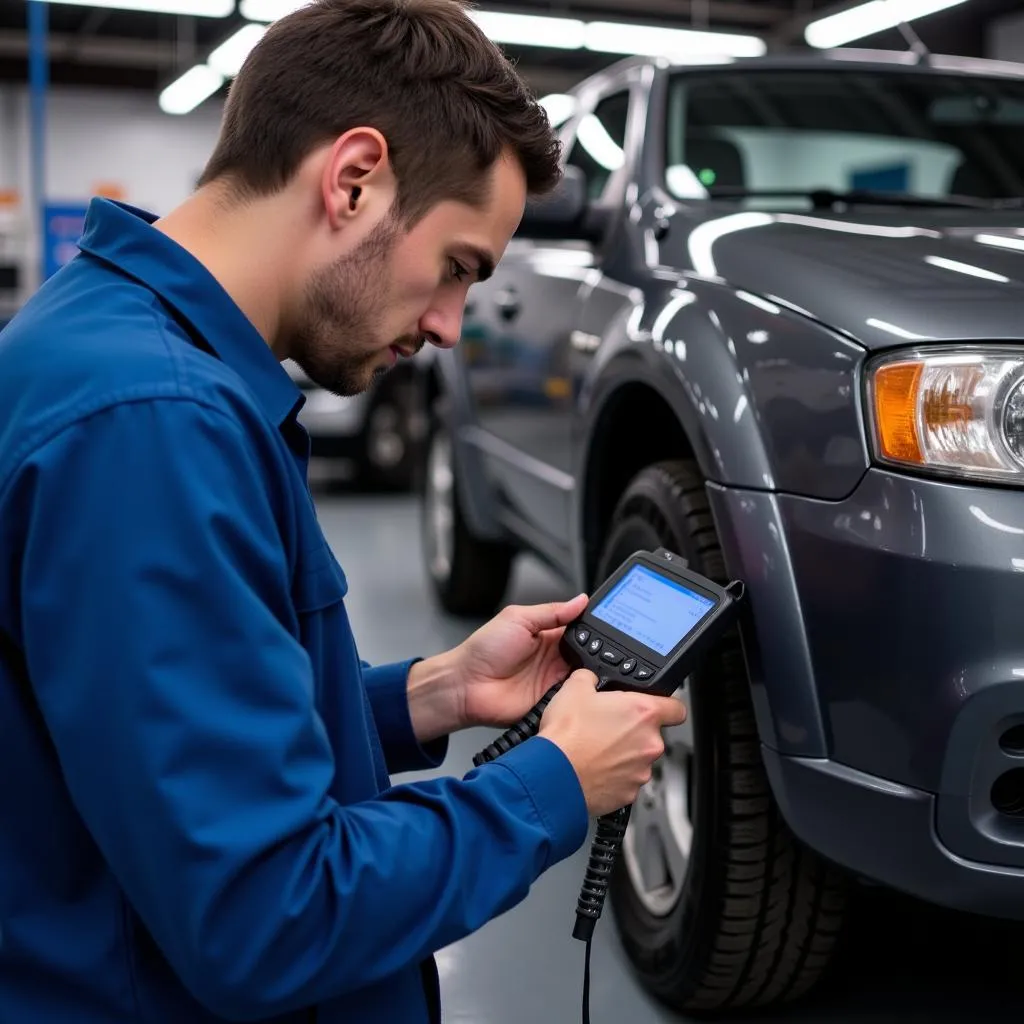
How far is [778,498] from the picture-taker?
1.58 meters

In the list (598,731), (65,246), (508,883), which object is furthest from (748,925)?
(65,246)

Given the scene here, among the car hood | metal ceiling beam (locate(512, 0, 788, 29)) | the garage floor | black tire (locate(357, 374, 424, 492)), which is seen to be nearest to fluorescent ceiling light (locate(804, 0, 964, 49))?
metal ceiling beam (locate(512, 0, 788, 29))

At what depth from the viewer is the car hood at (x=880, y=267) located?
1.47 meters

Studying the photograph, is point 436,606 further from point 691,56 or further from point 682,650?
point 682,650

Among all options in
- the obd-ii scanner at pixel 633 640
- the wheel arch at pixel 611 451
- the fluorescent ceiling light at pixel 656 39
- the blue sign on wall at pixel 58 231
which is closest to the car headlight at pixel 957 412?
the obd-ii scanner at pixel 633 640

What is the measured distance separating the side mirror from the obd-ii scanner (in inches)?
41.3

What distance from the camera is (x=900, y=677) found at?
1429 millimetres

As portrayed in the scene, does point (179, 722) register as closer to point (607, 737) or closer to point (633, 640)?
point (607, 737)

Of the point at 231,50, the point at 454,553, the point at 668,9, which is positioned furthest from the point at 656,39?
the point at 454,553

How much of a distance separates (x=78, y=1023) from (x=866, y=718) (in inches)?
36.3

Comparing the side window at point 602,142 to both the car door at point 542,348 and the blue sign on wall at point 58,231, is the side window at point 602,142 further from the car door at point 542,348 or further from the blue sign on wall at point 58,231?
the blue sign on wall at point 58,231

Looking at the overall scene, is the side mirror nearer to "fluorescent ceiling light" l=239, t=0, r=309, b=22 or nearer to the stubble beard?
the stubble beard

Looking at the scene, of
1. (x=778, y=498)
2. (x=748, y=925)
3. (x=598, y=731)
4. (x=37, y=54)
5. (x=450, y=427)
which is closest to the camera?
A: (x=598, y=731)

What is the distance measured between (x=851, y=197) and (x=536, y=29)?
7.39 metres
